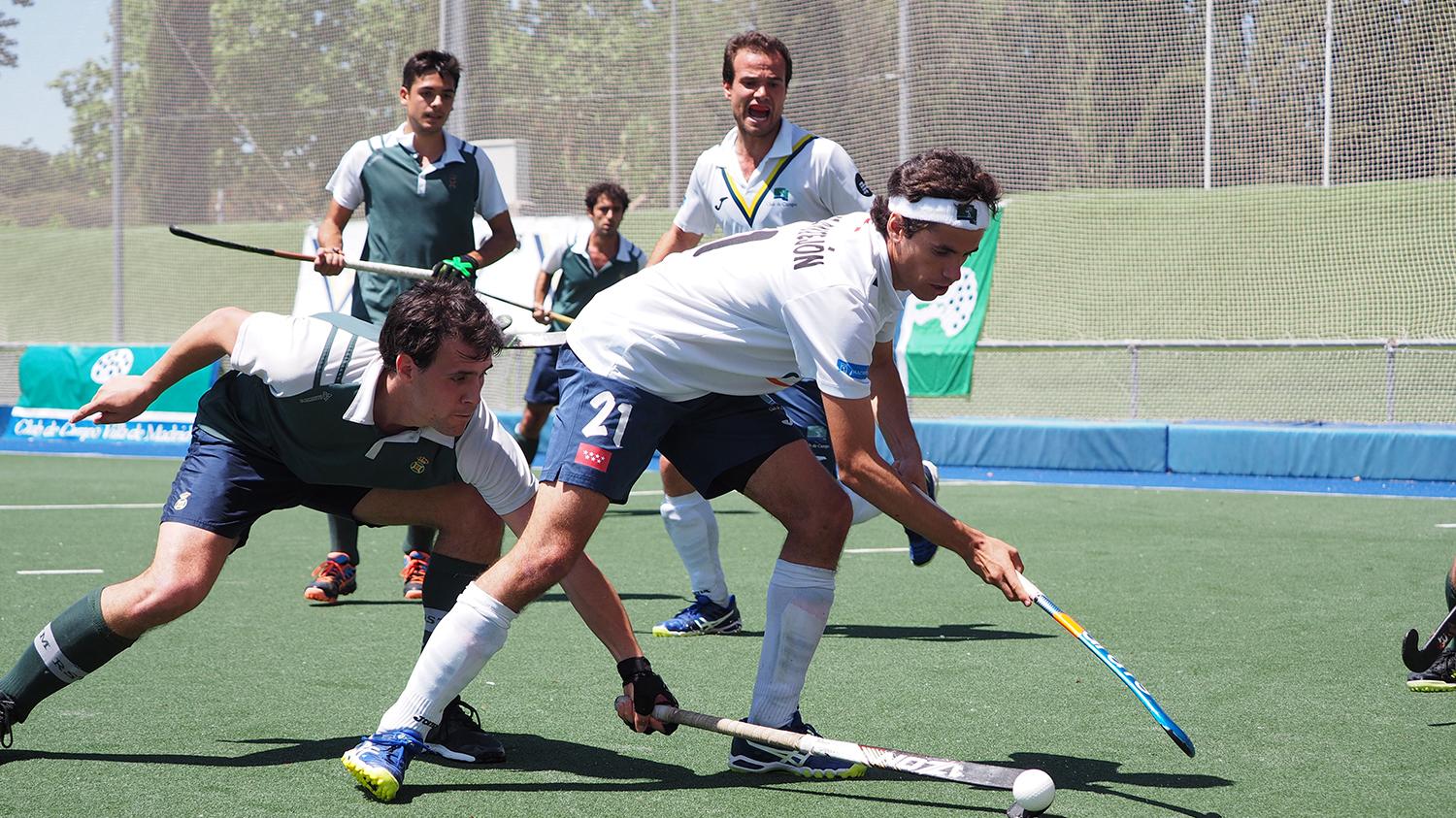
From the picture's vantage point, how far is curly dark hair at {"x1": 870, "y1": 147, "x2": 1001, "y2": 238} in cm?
339

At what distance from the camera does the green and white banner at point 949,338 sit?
14.3 m

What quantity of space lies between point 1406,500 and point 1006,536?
3.67m

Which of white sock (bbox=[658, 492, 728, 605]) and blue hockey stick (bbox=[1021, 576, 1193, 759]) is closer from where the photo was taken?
blue hockey stick (bbox=[1021, 576, 1193, 759])

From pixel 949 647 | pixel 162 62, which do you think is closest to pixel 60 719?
pixel 949 647

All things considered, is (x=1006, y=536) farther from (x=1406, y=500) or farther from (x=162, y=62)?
(x=162, y=62)

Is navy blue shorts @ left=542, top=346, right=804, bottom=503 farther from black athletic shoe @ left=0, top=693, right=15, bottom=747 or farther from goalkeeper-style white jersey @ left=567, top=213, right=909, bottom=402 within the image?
black athletic shoe @ left=0, top=693, right=15, bottom=747

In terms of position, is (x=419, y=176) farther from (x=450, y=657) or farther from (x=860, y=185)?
(x=450, y=657)

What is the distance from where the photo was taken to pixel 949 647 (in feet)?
17.4

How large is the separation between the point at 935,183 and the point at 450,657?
1.55 metres

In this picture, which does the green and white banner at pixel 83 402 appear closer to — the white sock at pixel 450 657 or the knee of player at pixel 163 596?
the knee of player at pixel 163 596

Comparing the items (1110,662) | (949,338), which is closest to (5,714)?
(1110,662)

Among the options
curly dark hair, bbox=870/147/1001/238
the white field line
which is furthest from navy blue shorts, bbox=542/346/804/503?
the white field line

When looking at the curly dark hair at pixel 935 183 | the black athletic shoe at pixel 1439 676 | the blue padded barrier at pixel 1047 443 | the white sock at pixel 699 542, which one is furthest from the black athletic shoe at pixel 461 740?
the blue padded barrier at pixel 1047 443

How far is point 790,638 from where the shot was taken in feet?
12.5
